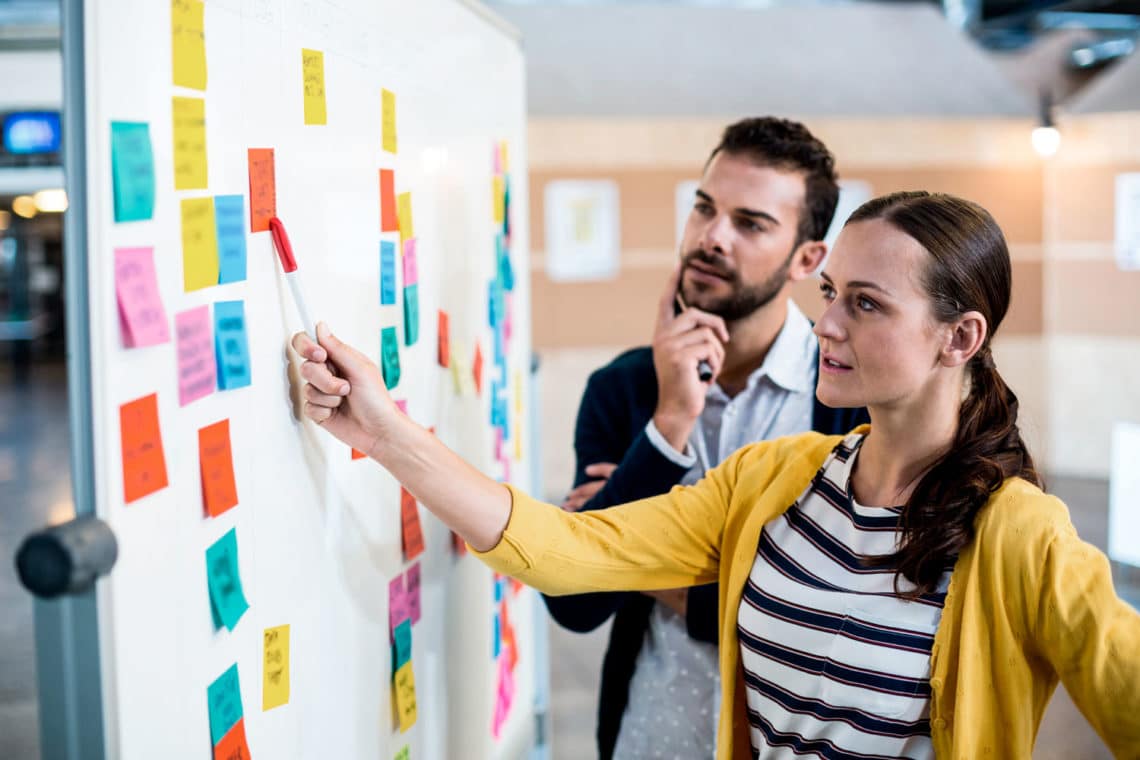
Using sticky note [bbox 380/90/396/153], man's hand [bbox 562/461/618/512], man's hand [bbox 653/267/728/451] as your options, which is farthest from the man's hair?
sticky note [bbox 380/90/396/153]

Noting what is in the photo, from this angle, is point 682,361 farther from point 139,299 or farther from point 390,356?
point 139,299

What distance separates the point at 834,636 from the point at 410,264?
0.76 metres

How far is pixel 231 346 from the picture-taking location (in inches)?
41.9

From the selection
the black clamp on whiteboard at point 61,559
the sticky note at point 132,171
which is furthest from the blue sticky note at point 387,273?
the black clamp on whiteboard at point 61,559

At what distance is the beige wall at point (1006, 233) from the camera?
22.4 feet

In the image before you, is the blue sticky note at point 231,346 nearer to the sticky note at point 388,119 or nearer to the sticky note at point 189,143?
the sticky note at point 189,143

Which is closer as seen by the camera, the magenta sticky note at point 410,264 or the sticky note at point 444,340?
the magenta sticky note at point 410,264

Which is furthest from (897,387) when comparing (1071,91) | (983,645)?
(1071,91)

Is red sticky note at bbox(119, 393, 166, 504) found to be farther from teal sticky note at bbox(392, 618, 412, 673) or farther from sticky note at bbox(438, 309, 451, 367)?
sticky note at bbox(438, 309, 451, 367)

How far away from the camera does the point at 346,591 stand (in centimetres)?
136

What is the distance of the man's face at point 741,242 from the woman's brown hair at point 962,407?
0.43 metres

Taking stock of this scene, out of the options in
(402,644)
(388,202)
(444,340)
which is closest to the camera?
(388,202)

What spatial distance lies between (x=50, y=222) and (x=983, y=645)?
19.6 meters

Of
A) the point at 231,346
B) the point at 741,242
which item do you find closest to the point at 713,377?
the point at 741,242
